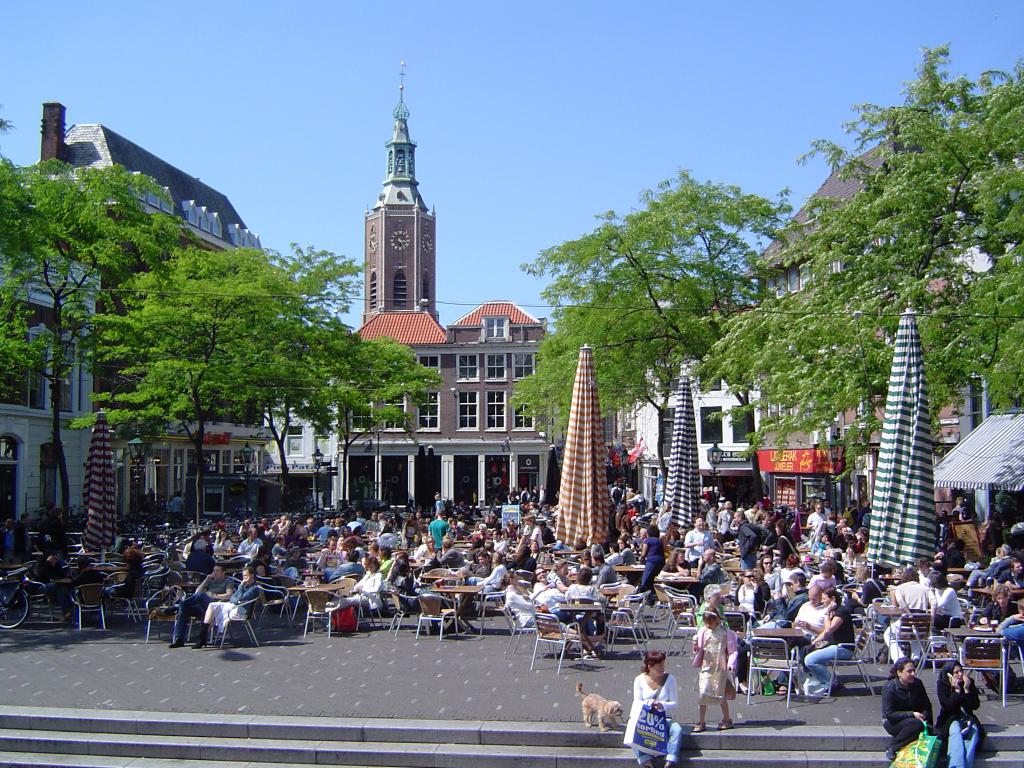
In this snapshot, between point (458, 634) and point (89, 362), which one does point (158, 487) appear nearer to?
point (89, 362)

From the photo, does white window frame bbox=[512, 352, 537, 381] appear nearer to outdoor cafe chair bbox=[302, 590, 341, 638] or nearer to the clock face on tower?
outdoor cafe chair bbox=[302, 590, 341, 638]

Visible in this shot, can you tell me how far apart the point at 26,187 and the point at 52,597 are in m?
12.6

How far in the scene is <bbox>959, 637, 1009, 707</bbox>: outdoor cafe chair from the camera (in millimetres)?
10891

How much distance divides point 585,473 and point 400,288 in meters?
91.4

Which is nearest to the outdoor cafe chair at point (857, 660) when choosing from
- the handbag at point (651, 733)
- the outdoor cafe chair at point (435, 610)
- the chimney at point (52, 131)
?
the handbag at point (651, 733)

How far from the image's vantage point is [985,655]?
1092 centimetres

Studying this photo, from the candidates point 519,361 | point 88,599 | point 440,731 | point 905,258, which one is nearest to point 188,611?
point 88,599

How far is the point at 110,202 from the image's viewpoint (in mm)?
27688

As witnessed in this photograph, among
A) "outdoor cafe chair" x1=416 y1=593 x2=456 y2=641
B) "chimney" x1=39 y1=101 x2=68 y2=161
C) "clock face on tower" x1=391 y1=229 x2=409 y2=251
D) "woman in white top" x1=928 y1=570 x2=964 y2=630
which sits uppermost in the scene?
"clock face on tower" x1=391 y1=229 x2=409 y2=251

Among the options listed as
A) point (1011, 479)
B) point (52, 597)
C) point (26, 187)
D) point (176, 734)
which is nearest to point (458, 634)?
point (176, 734)

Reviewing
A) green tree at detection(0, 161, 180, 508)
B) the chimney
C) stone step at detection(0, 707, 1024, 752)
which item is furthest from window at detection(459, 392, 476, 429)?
stone step at detection(0, 707, 1024, 752)

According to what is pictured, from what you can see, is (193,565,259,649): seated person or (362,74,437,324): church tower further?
(362,74,437,324): church tower

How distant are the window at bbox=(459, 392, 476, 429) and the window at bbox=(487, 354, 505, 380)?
1722 millimetres

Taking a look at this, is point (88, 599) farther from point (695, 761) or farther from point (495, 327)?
point (495, 327)
